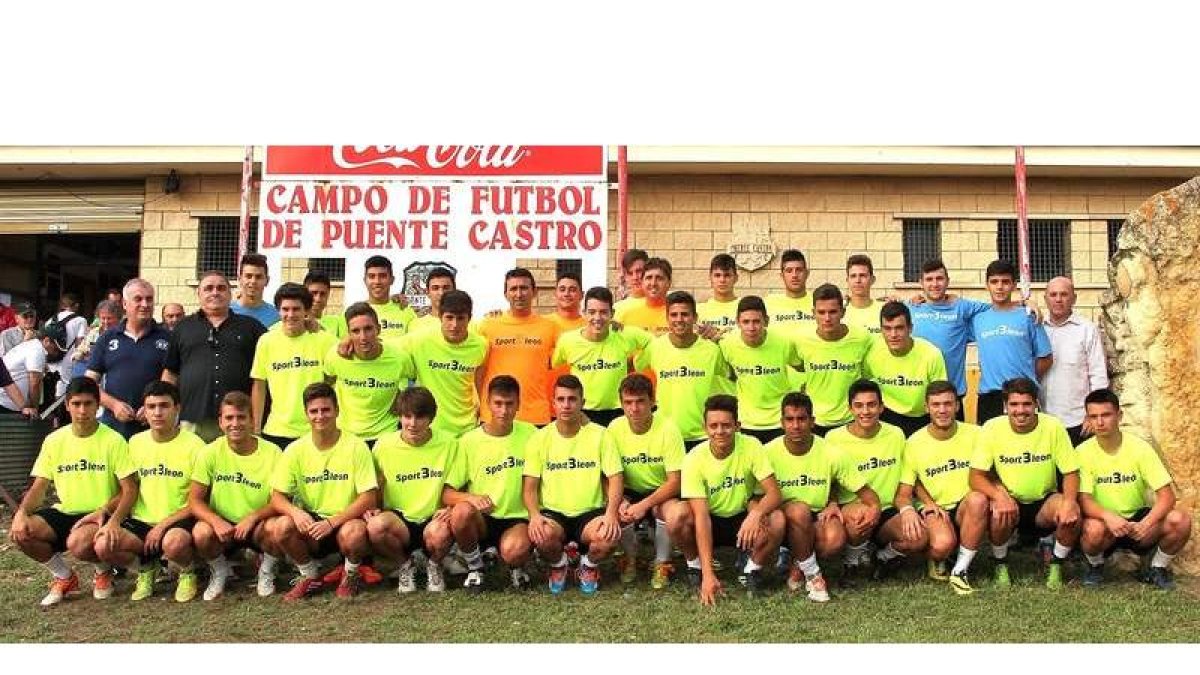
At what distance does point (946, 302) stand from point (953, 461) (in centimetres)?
149

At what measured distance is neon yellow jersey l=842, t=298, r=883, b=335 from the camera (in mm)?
6723

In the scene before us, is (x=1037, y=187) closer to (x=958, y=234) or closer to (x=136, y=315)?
(x=958, y=234)

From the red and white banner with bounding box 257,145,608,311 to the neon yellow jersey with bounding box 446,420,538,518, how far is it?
3604 millimetres

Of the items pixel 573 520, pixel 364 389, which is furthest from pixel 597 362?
pixel 364 389

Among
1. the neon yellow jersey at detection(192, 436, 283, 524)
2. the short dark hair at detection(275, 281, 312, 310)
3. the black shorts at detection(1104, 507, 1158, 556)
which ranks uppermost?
the short dark hair at detection(275, 281, 312, 310)

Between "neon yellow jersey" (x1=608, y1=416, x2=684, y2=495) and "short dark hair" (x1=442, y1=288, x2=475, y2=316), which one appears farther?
"short dark hair" (x1=442, y1=288, x2=475, y2=316)

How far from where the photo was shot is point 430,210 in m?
9.59

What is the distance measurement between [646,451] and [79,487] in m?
3.39

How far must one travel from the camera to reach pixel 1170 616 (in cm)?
534

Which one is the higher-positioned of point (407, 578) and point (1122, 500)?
point (1122, 500)

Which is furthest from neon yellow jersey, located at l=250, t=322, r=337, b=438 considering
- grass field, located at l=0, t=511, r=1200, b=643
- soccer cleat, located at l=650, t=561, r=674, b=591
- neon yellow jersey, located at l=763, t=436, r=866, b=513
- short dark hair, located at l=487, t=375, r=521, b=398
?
neon yellow jersey, located at l=763, t=436, r=866, b=513

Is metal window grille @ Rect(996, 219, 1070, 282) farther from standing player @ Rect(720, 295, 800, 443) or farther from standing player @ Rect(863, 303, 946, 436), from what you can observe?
standing player @ Rect(720, 295, 800, 443)

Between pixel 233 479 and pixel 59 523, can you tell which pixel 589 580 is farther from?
pixel 59 523

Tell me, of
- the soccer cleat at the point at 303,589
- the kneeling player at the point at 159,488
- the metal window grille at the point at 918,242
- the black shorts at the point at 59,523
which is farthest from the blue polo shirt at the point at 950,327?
the black shorts at the point at 59,523
